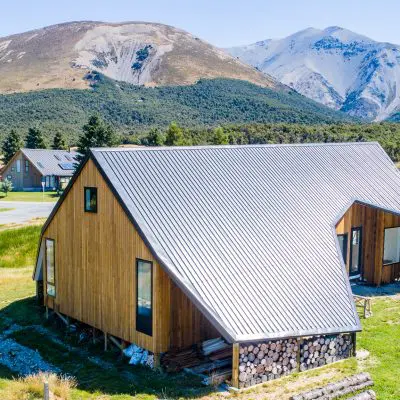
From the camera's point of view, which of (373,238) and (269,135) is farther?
(269,135)

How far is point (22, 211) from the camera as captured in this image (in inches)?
1763

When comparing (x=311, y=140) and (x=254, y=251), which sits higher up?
(x=311, y=140)

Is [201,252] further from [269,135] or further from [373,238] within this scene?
[269,135]

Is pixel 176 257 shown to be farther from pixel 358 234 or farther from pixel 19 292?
pixel 19 292

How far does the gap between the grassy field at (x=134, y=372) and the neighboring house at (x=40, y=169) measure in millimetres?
49121

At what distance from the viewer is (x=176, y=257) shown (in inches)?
542

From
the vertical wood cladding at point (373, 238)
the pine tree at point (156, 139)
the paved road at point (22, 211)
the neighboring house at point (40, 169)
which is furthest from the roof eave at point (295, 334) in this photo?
the pine tree at point (156, 139)

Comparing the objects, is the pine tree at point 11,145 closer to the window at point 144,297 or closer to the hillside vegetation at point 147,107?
the hillside vegetation at point 147,107

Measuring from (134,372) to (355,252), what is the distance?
1073cm

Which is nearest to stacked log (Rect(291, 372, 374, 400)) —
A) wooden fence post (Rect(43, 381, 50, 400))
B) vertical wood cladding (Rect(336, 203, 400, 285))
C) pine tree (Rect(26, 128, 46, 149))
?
wooden fence post (Rect(43, 381, 50, 400))

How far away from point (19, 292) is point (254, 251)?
38.6 feet

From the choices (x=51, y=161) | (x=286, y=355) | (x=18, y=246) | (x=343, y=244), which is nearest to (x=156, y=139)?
(x=51, y=161)

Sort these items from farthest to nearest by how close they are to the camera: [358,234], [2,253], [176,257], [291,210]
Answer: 1. [2,253]
2. [358,234]
3. [291,210]
4. [176,257]

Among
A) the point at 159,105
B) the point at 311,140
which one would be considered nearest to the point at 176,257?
the point at 311,140
